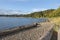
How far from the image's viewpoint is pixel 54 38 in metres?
13.5

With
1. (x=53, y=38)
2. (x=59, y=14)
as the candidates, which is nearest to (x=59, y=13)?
(x=59, y=14)

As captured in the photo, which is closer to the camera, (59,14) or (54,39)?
(54,39)

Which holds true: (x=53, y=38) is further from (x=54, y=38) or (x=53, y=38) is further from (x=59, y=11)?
(x=59, y=11)

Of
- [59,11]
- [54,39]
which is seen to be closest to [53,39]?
[54,39]

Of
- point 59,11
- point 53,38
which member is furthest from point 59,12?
point 53,38

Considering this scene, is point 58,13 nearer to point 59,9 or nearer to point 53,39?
point 59,9

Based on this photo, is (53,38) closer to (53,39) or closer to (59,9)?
(53,39)

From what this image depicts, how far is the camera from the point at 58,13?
3962 inches

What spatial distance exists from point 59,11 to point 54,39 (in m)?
84.6

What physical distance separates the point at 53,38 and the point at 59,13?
86.0m

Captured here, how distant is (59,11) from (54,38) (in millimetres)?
84252

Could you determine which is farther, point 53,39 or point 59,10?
point 59,10

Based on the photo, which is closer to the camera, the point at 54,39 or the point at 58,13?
the point at 54,39

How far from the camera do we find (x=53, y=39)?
1315 centimetres
